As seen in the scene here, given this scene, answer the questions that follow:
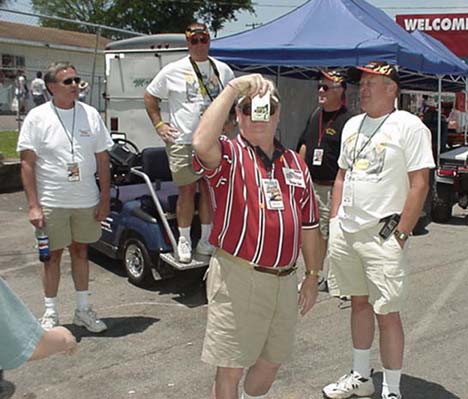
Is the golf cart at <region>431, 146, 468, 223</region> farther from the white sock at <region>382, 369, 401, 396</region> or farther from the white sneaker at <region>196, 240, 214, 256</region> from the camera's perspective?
the white sock at <region>382, 369, 401, 396</region>

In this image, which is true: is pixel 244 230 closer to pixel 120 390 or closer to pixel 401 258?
pixel 401 258

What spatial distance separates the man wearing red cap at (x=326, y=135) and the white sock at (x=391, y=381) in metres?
1.83

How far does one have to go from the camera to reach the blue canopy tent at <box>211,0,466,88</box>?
797 cm

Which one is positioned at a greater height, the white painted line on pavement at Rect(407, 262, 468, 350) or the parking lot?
the parking lot

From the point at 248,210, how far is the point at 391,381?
5.00 feet

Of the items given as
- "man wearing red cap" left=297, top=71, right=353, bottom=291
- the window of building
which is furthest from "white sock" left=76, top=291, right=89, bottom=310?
the window of building

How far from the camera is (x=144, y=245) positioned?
5730 mm

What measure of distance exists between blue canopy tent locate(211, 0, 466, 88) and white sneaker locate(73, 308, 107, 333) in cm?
479

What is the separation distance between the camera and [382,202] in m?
3.47

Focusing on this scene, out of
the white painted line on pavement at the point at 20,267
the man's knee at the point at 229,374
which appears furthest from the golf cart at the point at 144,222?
the man's knee at the point at 229,374

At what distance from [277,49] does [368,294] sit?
547 cm

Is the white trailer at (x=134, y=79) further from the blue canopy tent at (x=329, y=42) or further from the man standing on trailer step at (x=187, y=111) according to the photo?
the man standing on trailer step at (x=187, y=111)

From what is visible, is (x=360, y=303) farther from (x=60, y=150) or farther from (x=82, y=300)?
(x=60, y=150)

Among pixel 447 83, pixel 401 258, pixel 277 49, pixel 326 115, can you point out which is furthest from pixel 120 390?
pixel 447 83
